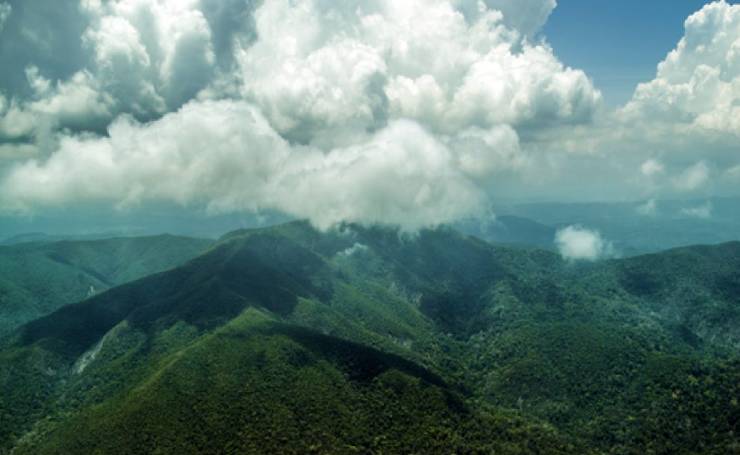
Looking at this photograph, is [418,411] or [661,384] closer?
[418,411]

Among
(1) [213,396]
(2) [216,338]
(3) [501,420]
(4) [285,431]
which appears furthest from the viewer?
(2) [216,338]

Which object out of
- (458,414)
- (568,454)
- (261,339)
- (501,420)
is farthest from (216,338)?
(568,454)

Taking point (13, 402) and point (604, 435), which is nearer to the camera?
point (604, 435)

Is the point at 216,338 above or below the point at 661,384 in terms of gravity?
above

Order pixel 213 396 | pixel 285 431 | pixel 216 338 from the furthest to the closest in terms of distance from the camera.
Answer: pixel 216 338 → pixel 213 396 → pixel 285 431

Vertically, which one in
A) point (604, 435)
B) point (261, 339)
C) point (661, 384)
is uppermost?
point (261, 339)

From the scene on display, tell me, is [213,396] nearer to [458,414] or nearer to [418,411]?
[418,411]

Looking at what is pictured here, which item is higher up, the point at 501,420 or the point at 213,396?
the point at 213,396

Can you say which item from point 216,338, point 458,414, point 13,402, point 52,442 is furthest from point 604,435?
point 13,402

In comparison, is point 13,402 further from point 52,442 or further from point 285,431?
point 285,431
